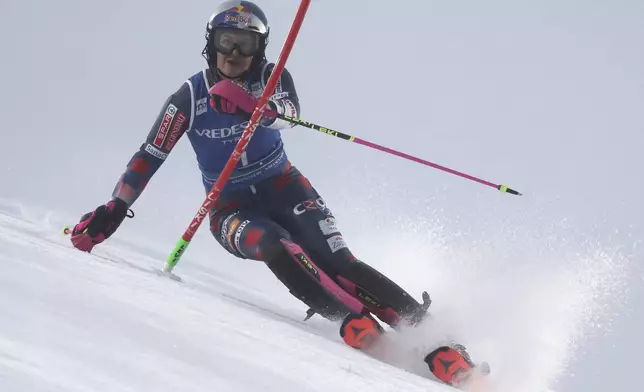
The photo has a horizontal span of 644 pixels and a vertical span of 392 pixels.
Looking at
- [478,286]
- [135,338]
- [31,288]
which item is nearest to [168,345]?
[135,338]

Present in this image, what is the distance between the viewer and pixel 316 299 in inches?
141

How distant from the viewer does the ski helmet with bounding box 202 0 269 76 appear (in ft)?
14.5

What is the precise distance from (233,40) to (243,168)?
0.85 meters

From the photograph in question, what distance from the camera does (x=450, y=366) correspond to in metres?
2.97

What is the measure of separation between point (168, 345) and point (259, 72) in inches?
124

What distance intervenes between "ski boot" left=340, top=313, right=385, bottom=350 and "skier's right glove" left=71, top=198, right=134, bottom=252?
5.86 ft

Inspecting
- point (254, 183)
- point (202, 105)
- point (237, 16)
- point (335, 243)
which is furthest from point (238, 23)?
point (335, 243)

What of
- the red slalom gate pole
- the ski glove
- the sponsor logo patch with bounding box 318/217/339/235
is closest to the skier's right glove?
the red slalom gate pole

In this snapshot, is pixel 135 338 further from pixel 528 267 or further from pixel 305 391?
pixel 528 267

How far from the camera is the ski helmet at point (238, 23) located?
14.5 feet

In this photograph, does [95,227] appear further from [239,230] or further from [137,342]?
[137,342]

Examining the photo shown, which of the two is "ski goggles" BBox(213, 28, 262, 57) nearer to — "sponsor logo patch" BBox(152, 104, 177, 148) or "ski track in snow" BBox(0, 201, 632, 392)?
"sponsor logo patch" BBox(152, 104, 177, 148)

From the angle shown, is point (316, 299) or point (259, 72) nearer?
point (316, 299)

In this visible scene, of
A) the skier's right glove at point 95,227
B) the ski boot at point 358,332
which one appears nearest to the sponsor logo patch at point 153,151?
the skier's right glove at point 95,227
